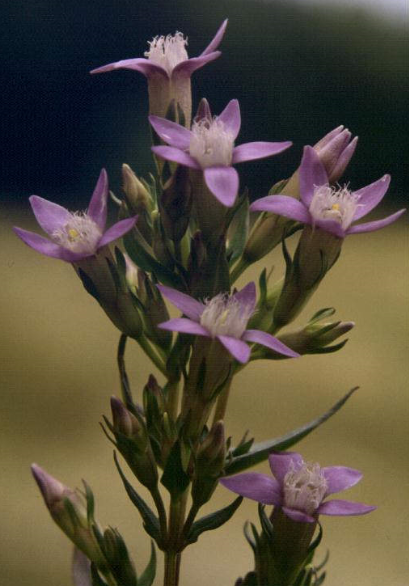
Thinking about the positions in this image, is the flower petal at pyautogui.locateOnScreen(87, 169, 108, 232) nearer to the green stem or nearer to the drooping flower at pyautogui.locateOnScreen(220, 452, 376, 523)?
the green stem

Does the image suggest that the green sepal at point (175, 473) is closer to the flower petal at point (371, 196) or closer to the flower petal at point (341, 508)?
the flower petal at point (341, 508)

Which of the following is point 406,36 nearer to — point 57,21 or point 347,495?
point 57,21

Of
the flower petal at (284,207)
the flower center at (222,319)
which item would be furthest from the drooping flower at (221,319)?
the flower petal at (284,207)

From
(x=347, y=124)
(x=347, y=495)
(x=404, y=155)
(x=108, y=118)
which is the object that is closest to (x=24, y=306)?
(x=108, y=118)

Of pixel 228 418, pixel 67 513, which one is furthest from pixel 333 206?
pixel 228 418

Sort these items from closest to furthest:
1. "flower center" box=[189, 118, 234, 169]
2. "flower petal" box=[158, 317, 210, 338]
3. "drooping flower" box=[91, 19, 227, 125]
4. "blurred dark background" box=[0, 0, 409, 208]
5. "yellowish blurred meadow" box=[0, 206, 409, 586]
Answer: "flower petal" box=[158, 317, 210, 338], "flower center" box=[189, 118, 234, 169], "drooping flower" box=[91, 19, 227, 125], "yellowish blurred meadow" box=[0, 206, 409, 586], "blurred dark background" box=[0, 0, 409, 208]

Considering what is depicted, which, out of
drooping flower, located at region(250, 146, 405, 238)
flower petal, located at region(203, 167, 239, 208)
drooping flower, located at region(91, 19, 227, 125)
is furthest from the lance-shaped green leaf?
drooping flower, located at region(91, 19, 227, 125)

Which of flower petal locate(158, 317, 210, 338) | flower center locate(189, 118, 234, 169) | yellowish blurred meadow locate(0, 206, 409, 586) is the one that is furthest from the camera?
yellowish blurred meadow locate(0, 206, 409, 586)

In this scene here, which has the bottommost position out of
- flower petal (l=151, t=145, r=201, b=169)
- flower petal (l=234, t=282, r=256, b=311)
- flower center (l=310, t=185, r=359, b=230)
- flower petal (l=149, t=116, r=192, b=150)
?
flower petal (l=234, t=282, r=256, b=311)
